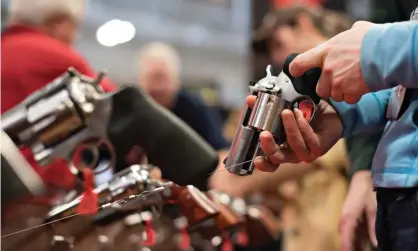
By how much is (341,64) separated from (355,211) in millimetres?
331

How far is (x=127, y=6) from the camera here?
12.0 feet

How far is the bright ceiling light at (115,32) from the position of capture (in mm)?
3321

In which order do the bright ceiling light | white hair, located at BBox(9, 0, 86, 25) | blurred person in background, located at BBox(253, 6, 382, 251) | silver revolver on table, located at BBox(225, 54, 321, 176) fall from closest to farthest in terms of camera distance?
silver revolver on table, located at BBox(225, 54, 321, 176)
blurred person in background, located at BBox(253, 6, 382, 251)
white hair, located at BBox(9, 0, 86, 25)
the bright ceiling light

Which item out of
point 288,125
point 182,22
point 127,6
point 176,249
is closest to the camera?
point 288,125

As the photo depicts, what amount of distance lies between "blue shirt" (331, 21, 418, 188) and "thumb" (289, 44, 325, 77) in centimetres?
5

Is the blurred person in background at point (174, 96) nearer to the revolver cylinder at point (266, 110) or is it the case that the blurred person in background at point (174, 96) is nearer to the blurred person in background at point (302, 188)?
the blurred person in background at point (302, 188)

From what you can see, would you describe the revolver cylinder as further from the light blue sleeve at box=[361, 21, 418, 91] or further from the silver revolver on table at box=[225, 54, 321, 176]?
the light blue sleeve at box=[361, 21, 418, 91]

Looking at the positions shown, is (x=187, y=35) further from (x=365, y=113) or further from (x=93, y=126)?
(x=365, y=113)

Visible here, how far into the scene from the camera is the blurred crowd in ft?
2.86

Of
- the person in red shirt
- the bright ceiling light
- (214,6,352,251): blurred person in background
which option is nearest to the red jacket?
the person in red shirt

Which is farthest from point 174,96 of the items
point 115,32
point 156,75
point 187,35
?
point 187,35

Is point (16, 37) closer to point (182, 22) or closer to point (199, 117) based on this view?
point (199, 117)

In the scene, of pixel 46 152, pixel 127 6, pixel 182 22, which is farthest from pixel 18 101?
pixel 182 22

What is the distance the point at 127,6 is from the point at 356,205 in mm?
2903
